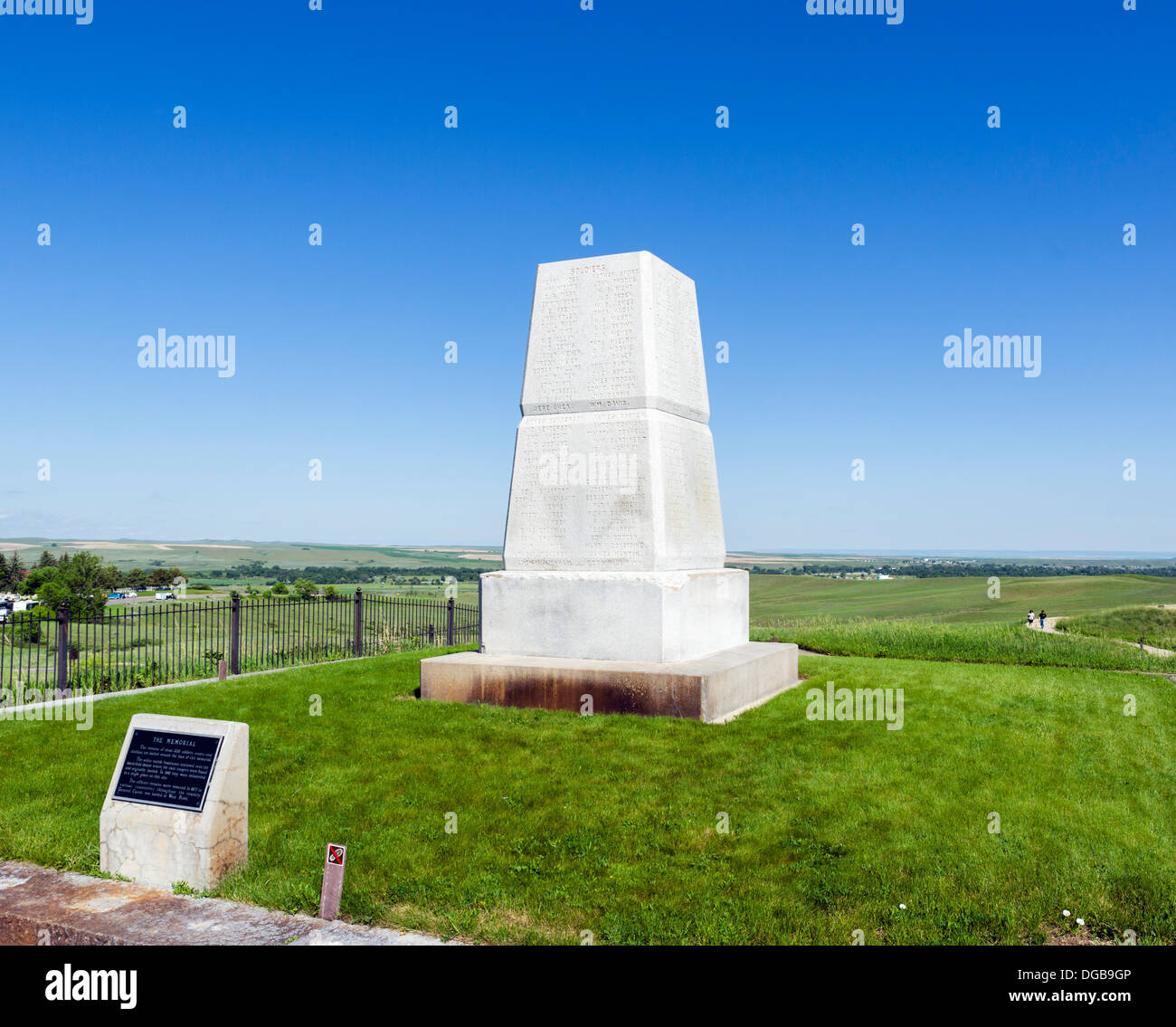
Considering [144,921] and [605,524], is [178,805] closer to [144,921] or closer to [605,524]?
[144,921]

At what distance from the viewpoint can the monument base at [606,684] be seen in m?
9.69

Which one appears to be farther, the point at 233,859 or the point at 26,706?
the point at 26,706

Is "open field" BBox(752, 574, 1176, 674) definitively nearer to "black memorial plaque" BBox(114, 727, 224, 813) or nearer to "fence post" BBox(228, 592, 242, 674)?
"fence post" BBox(228, 592, 242, 674)

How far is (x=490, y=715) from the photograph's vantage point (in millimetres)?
9812

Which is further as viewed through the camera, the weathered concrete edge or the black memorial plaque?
the black memorial plaque

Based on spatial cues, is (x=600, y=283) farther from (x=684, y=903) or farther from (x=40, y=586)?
(x=40, y=586)

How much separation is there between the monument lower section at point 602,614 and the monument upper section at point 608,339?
231cm

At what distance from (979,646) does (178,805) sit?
1938 cm

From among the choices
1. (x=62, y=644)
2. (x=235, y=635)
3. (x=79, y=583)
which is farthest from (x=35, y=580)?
(x=62, y=644)

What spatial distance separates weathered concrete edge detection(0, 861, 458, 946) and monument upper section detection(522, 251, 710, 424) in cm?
761

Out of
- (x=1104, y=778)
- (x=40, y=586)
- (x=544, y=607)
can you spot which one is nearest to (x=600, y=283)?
(x=544, y=607)

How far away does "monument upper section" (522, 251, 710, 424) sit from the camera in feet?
36.4

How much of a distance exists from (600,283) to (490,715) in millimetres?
5918

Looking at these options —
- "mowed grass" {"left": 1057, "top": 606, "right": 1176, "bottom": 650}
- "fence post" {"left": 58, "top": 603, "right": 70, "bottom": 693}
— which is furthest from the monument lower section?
"mowed grass" {"left": 1057, "top": 606, "right": 1176, "bottom": 650}
